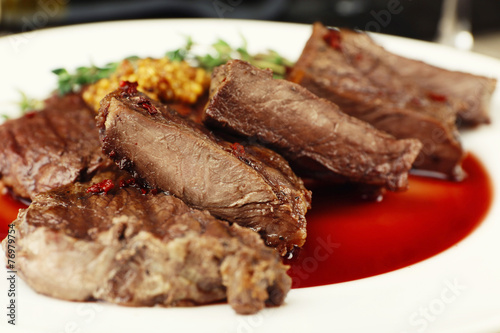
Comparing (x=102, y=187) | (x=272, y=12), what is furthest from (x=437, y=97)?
(x=272, y=12)

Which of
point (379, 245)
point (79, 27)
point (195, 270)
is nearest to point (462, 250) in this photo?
point (379, 245)

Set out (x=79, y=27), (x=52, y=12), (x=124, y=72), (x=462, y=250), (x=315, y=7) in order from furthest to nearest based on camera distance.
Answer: (x=315, y=7)
(x=52, y=12)
(x=79, y=27)
(x=124, y=72)
(x=462, y=250)

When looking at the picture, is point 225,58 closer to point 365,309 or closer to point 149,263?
point 149,263

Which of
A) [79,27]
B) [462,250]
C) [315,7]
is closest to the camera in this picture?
[462,250]

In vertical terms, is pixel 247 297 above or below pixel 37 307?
above

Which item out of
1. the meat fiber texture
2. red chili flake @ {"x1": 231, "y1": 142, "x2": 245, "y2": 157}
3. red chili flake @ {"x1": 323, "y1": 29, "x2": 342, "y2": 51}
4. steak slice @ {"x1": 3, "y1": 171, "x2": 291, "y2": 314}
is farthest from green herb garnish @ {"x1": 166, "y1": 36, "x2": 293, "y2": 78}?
steak slice @ {"x1": 3, "y1": 171, "x2": 291, "y2": 314}

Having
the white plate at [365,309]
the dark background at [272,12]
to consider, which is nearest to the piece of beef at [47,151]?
the white plate at [365,309]

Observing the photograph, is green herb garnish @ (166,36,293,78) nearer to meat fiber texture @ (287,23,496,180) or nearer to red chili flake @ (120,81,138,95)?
meat fiber texture @ (287,23,496,180)

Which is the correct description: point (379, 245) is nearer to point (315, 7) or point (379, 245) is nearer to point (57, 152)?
point (57, 152)
